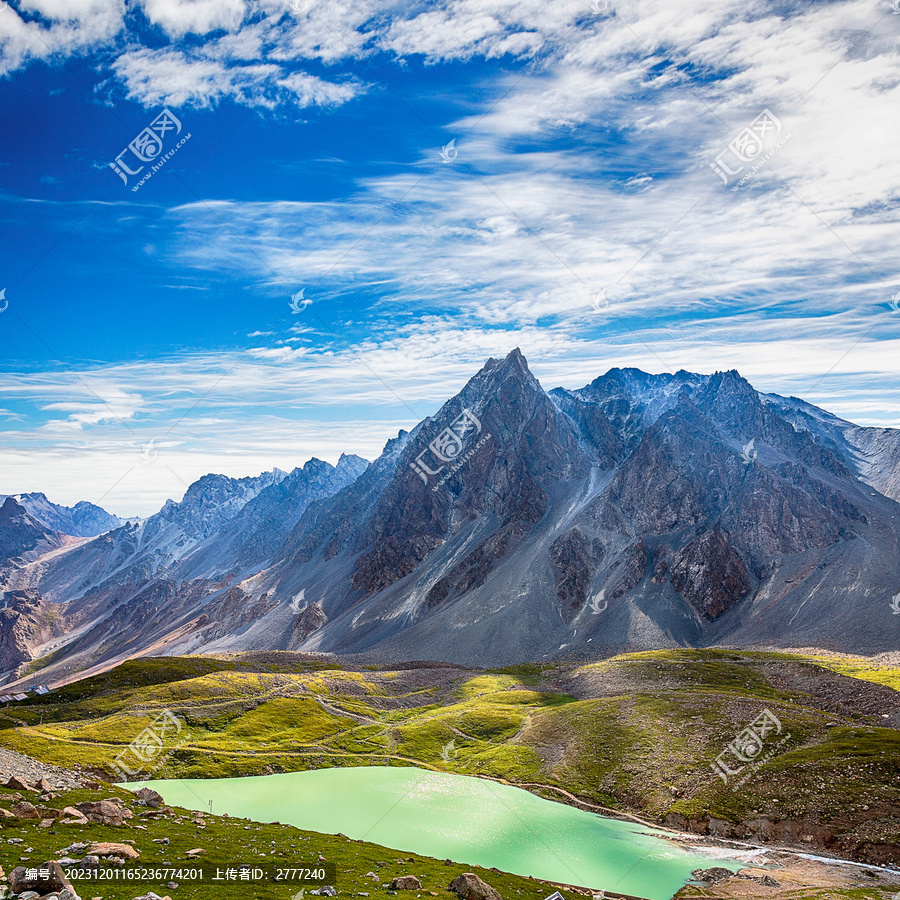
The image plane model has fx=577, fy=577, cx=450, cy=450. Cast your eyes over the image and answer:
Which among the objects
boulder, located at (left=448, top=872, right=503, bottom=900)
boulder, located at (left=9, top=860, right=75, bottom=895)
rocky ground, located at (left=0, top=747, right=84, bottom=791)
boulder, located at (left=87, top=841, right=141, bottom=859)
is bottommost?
boulder, located at (left=448, top=872, right=503, bottom=900)

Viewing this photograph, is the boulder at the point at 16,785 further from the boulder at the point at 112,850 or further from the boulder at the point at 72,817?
the boulder at the point at 112,850

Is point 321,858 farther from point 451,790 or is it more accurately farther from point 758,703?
point 758,703

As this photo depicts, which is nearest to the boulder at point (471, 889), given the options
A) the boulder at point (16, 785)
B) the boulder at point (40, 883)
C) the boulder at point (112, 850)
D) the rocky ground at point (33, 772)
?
the boulder at point (112, 850)

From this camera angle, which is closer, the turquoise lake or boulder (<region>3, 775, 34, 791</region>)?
boulder (<region>3, 775, 34, 791</region>)

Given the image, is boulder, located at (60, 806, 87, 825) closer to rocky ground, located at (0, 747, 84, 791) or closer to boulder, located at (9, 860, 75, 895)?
boulder, located at (9, 860, 75, 895)

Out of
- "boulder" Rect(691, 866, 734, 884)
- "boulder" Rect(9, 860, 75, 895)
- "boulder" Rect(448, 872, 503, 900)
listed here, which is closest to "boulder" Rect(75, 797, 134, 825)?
"boulder" Rect(9, 860, 75, 895)

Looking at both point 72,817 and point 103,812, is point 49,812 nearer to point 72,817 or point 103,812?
point 72,817
